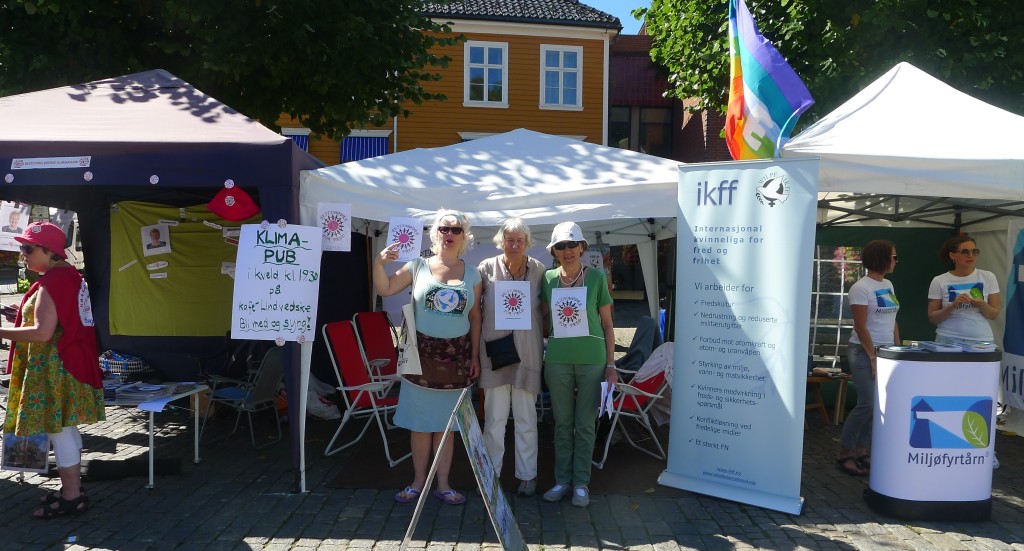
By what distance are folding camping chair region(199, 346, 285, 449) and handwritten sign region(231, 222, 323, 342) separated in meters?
0.98

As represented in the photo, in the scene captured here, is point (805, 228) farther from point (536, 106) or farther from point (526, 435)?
point (536, 106)

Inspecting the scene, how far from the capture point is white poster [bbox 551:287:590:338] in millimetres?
4355

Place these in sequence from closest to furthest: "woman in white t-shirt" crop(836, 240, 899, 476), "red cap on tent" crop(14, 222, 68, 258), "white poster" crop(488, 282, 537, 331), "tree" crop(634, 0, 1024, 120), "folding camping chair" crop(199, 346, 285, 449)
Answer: "red cap on tent" crop(14, 222, 68, 258) → "white poster" crop(488, 282, 537, 331) → "woman in white t-shirt" crop(836, 240, 899, 476) → "folding camping chair" crop(199, 346, 285, 449) → "tree" crop(634, 0, 1024, 120)

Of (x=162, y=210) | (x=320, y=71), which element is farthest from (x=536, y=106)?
(x=162, y=210)

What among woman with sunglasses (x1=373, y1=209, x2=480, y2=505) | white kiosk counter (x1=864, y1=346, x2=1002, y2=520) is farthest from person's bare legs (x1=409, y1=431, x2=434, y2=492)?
white kiosk counter (x1=864, y1=346, x2=1002, y2=520)

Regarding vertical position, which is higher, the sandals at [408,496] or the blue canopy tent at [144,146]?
the blue canopy tent at [144,146]

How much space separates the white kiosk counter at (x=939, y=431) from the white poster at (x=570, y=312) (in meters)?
1.76

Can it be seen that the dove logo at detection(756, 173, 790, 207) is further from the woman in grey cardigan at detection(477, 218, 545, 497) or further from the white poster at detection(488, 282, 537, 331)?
the white poster at detection(488, 282, 537, 331)

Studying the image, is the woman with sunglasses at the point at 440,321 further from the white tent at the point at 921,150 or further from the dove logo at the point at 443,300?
the white tent at the point at 921,150

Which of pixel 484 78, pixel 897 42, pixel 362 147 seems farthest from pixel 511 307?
pixel 484 78

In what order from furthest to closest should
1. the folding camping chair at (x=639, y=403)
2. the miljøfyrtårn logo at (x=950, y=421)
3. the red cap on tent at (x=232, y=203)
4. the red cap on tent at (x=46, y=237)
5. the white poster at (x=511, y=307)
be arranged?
the folding camping chair at (x=639, y=403) → the red cap on tent at (x=232, y=203) → the white poster at (x=511, y=307) → the miljøfyrtårn logo at (x=950, y=421) → the red cap on tent at (x=46, y=237)

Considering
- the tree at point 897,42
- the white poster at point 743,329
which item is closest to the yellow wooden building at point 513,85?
the tree at point 897,42

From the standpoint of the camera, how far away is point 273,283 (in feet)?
15.1

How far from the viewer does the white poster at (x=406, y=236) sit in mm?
4541
